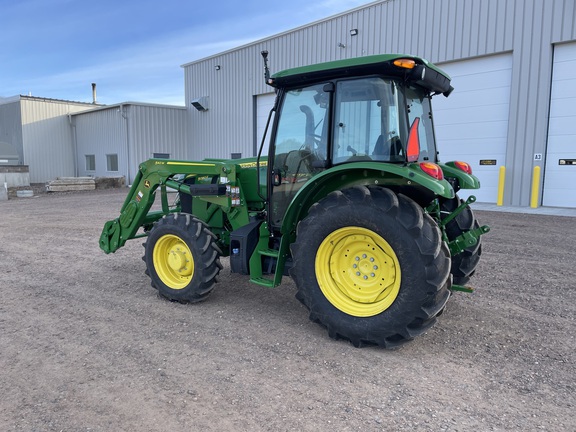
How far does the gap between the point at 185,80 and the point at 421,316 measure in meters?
21.2

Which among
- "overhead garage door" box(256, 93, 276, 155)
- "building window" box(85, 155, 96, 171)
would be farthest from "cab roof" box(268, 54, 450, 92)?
"building window" box(85, 155, 96, 171)

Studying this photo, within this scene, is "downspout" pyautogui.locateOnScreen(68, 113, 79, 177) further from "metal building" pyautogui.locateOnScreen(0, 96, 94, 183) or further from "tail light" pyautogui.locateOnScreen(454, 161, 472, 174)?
"tail light" pyautogui.locateOnScreen(454, 161, 472, 174)

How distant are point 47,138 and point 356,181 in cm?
2603

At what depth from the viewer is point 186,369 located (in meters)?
3.21

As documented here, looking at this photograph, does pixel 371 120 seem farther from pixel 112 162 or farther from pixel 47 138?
pixel 47 138

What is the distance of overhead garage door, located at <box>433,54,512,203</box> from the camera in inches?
479

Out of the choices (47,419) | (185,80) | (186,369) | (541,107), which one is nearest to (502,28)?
(541,107)

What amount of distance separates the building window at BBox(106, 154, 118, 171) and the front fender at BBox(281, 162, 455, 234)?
2155cm

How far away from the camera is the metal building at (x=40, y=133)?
24.2 m

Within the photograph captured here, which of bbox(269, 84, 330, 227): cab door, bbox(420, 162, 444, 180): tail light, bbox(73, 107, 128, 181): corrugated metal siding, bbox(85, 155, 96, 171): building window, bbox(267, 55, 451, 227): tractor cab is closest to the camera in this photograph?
bbox(420, 162, 444, 180): tail light

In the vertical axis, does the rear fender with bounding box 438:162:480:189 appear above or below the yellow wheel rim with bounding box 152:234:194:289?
above

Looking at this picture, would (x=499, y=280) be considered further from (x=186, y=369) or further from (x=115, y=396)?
(x=115, y=396)

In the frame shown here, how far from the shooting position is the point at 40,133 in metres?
24.9

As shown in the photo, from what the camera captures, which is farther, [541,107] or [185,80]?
[185,80]
